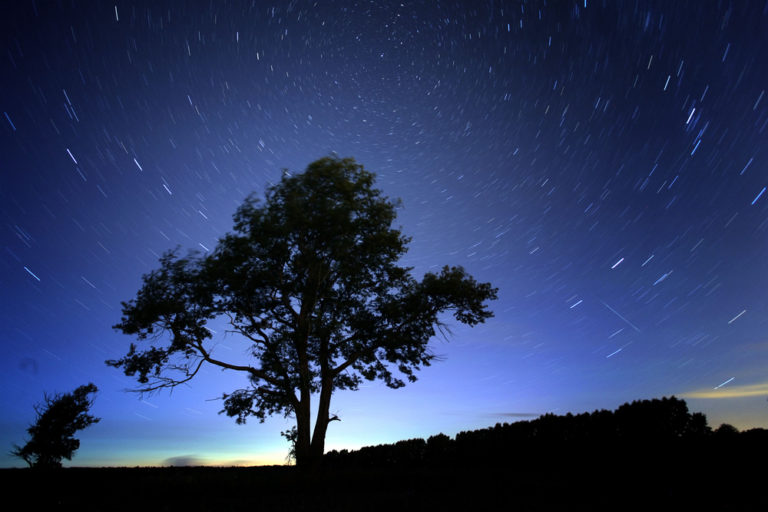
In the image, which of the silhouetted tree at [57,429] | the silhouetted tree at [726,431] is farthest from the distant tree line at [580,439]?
the silhouetted tree at [57,429]

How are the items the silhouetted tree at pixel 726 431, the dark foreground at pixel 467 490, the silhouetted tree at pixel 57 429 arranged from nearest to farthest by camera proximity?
the dark foreground at pixel 467 490, the silhouetted tree at pixel 726 431, the silhouetted tree at pixel 57 429

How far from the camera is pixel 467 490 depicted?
33.6 ft

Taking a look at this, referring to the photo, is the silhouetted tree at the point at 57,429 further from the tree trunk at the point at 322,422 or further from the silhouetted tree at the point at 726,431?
the silhouetted tree at the point at 726,431

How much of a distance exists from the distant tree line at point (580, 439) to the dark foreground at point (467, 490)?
488mm

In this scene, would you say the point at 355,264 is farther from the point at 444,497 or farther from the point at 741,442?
the point at 741,442

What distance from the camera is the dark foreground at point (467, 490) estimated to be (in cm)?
825

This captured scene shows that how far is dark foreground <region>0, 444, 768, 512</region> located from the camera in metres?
8.25

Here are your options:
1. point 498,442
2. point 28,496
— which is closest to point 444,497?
point 28,496

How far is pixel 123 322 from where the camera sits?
20.7 metres

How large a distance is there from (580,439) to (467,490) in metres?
8.41

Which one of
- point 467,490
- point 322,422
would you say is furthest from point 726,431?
point 322,422

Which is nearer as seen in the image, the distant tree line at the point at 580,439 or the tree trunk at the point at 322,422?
the distant tree line at the point at 580,439

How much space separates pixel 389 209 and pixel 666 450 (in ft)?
51.1

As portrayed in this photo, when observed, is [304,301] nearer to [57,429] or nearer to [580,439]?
[580,439]
